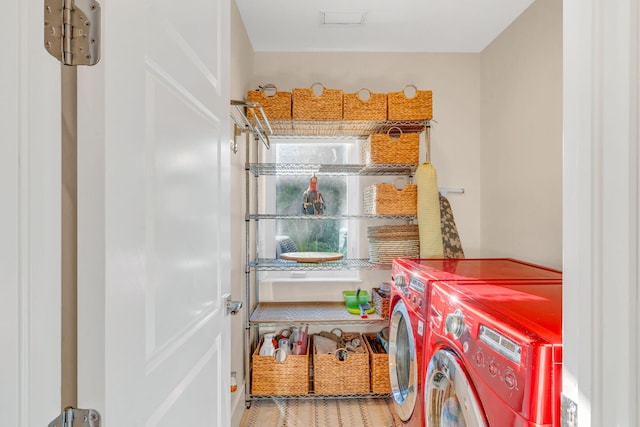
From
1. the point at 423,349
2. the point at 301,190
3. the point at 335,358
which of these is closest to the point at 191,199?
the point at 423,349

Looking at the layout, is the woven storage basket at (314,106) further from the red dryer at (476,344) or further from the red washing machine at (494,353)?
the red washing machine at (494,353)

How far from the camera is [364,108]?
88.9 inches

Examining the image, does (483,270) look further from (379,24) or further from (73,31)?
(73,31)

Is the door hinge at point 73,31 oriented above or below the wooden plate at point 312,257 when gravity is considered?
above

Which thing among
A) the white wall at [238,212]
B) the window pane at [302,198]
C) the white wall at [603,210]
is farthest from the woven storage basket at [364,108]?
the white wall at [603,210]

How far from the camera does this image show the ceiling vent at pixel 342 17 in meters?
2.10

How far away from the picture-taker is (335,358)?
7.23ft

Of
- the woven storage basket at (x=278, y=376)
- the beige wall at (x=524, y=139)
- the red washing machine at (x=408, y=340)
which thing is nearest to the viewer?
the red washing machine at (x=408, y=340)

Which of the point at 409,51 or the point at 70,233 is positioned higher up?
the point at 409,51

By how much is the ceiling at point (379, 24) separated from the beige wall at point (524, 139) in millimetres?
166

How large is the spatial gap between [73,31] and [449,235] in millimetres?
2352

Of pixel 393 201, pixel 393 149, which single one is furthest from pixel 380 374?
pixel 393 149

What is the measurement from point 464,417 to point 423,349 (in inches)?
14.9

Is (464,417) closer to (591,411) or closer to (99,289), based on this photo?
(591,411)
